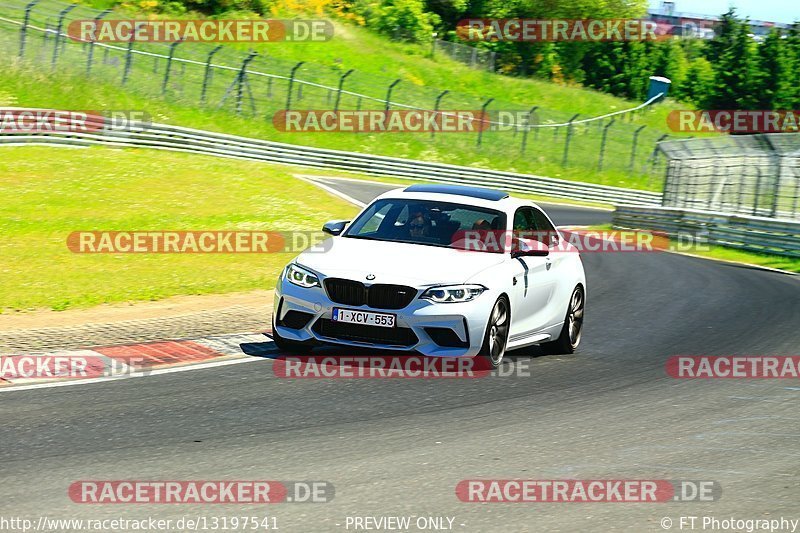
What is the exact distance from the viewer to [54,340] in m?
10.9

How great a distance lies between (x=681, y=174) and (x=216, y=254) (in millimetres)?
21035

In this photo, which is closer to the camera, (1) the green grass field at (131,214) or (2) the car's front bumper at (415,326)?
(2) the car's front bumper at (415,326)

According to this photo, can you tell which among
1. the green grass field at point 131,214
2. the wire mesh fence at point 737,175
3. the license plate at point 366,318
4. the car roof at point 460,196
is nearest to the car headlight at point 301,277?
the license plate at point 366,318

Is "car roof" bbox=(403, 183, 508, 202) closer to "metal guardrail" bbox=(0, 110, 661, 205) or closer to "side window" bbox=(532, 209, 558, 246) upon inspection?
"side window" bbox=(532, 209, 558, 246)

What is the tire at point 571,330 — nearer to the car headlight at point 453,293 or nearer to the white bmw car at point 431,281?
the white bmw car at point 431,281

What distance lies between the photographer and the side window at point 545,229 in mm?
11641

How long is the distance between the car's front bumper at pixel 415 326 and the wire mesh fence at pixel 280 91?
27.6 m

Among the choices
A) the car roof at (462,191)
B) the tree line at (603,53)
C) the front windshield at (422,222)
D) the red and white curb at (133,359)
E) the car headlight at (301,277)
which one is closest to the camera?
the red and white curb at (133,359)

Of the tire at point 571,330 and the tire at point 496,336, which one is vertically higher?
the tire at point 496,336

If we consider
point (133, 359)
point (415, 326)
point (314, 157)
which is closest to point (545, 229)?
point (415, 326)

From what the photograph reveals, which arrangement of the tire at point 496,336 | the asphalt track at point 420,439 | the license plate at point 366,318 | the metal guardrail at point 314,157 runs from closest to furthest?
the asphalt track at point 420,439
the license plate at point 366,318
the tire at point 496,336
the metal guardrail at point 314,157

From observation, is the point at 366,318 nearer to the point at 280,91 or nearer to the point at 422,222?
the point at 422,222

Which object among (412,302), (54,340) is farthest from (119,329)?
(412,302)

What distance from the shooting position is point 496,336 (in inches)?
399
